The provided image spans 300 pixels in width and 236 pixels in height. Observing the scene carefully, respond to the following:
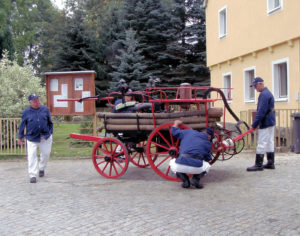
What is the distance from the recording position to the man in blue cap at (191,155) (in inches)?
254

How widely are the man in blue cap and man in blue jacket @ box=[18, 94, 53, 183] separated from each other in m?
2.76

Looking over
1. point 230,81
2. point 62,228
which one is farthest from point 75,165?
point 230,81

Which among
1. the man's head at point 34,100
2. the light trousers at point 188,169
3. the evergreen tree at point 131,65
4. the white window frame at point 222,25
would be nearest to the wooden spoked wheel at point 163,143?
the light trousers at point 188,169

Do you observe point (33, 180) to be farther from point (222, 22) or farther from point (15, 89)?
point (222, 22)

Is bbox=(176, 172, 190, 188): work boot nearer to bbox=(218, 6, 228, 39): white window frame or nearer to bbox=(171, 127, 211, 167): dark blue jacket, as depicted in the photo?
bbox=(171, 127, 211, 167): dark blue jacket

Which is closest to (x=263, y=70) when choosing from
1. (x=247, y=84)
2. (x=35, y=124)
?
(x=247, y=84)

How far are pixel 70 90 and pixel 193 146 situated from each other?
5.51 metres

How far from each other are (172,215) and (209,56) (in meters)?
16.0

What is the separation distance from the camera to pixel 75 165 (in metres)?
9.67

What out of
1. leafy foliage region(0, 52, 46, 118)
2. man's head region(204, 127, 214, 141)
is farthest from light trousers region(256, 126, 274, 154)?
leafy foliage region(0, 52, 46, 118)

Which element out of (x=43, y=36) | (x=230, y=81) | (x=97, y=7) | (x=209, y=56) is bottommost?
(x=230, y=81)

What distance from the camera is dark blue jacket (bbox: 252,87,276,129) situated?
7691mm

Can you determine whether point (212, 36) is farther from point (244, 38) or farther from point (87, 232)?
point (87, 232)

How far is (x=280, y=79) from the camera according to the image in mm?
14281
